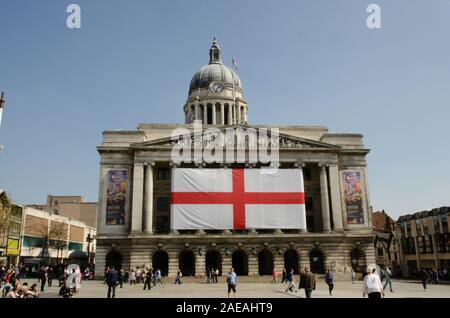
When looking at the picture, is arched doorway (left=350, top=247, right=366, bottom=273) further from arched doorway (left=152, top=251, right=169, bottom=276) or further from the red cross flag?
arched doorway (left=152, top=251, right=169, bottom=276)

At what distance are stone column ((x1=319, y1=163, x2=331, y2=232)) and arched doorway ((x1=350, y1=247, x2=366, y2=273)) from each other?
473 cm

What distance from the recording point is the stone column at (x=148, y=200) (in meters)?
47.8

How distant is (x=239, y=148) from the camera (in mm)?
50375

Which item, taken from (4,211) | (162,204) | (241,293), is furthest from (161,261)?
(241,293)

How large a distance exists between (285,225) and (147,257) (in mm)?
16655

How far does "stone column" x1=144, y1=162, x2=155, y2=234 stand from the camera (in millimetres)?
47781

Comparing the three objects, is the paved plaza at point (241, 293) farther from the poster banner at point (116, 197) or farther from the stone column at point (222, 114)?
the stone column at point (222, 114)

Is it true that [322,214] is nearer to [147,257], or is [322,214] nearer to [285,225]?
[285,225]

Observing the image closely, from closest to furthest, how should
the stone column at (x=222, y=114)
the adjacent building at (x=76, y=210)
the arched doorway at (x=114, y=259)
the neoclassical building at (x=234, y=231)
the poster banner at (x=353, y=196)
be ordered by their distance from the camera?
the neoclassical building at (x=234, y=231) → the arched doorway at (x=114, y=259) → the poster banner at (x=353, y=196) → the stone column at (x=222, y=114) → the adjacent building at (x=76, y=210)

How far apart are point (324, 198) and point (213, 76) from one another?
35747 mm

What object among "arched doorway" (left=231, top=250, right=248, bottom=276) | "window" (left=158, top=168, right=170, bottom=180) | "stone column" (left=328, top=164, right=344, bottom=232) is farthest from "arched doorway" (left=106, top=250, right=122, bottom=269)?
"stone column" (left=328, top=164, right=344, bottom=232)

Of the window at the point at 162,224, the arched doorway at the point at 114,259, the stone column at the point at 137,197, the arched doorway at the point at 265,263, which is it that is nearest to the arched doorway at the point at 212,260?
the arched doorway at the point at 265,263

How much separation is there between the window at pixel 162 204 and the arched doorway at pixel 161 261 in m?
5.82

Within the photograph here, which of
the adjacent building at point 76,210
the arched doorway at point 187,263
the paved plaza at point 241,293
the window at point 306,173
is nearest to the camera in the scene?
the paved plaza at point 241,293
